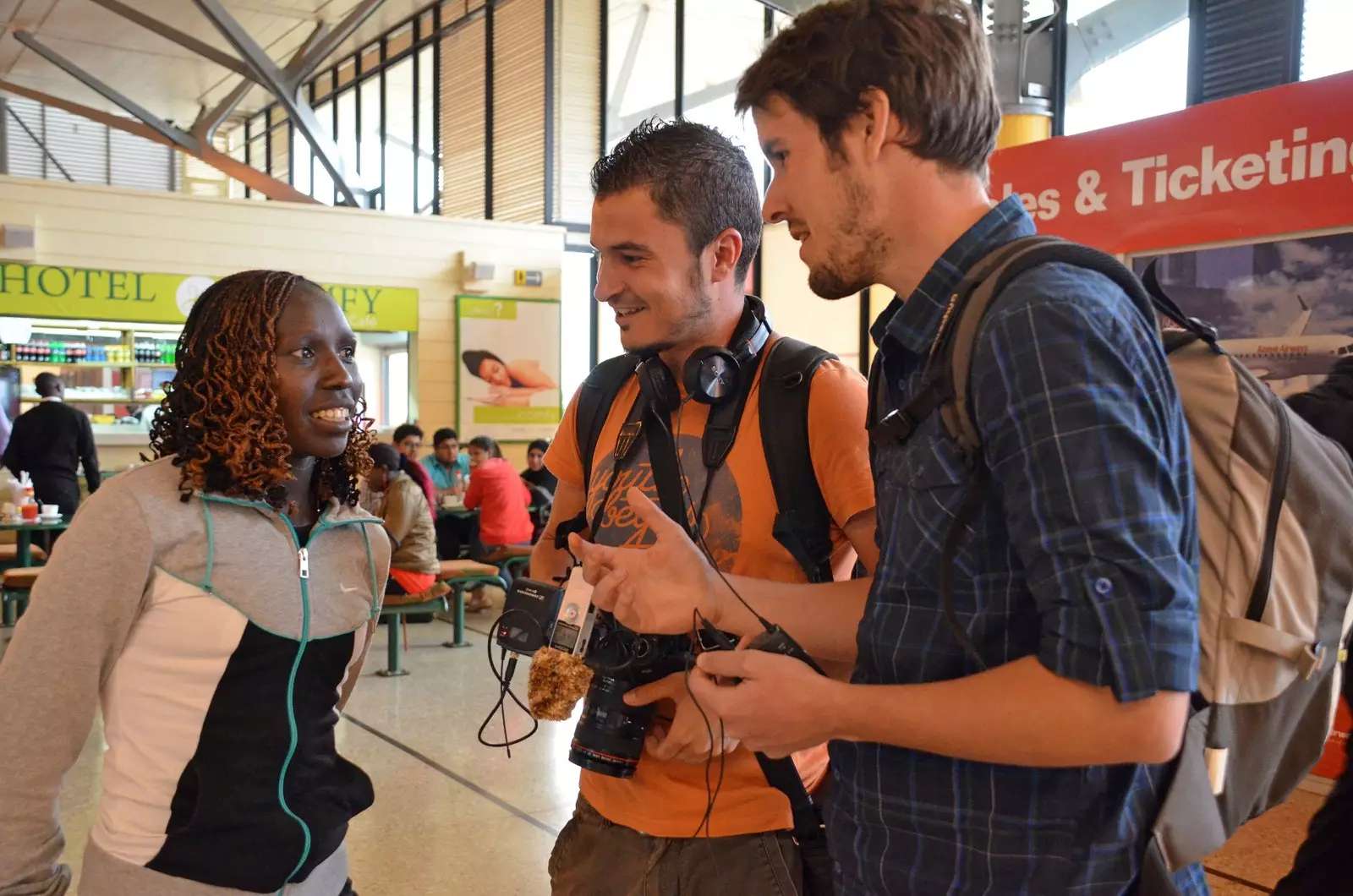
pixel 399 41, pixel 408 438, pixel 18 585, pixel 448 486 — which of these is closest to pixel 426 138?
pixel 399 41

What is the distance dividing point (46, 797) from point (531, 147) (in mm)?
12800

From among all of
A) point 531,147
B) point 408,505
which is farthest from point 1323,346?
point 531,147

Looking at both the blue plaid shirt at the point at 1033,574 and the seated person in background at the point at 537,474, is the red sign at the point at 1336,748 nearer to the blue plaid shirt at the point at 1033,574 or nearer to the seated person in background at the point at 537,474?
the blue plaid shirt at the point at 1033,574

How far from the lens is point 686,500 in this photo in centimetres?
163

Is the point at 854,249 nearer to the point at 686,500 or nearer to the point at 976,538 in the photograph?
the point at 976,538

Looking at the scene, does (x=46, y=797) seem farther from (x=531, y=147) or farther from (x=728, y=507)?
(x=531, y=147)

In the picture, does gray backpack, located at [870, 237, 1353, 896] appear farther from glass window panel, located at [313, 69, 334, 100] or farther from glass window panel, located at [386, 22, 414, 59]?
glass window panel, located at [313, 69, 334, 100]

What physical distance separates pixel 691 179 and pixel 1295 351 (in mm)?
3346

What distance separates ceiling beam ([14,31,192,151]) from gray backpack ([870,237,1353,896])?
16.2m

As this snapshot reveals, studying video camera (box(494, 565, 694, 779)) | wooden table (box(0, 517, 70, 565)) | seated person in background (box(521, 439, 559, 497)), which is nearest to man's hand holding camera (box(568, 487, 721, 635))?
video camera (box(494, 565, 694, 779))

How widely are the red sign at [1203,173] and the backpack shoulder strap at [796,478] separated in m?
3.25

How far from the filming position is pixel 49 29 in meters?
15.3

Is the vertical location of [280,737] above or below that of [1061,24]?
below

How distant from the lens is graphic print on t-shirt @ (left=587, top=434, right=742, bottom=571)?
5.25 ft
